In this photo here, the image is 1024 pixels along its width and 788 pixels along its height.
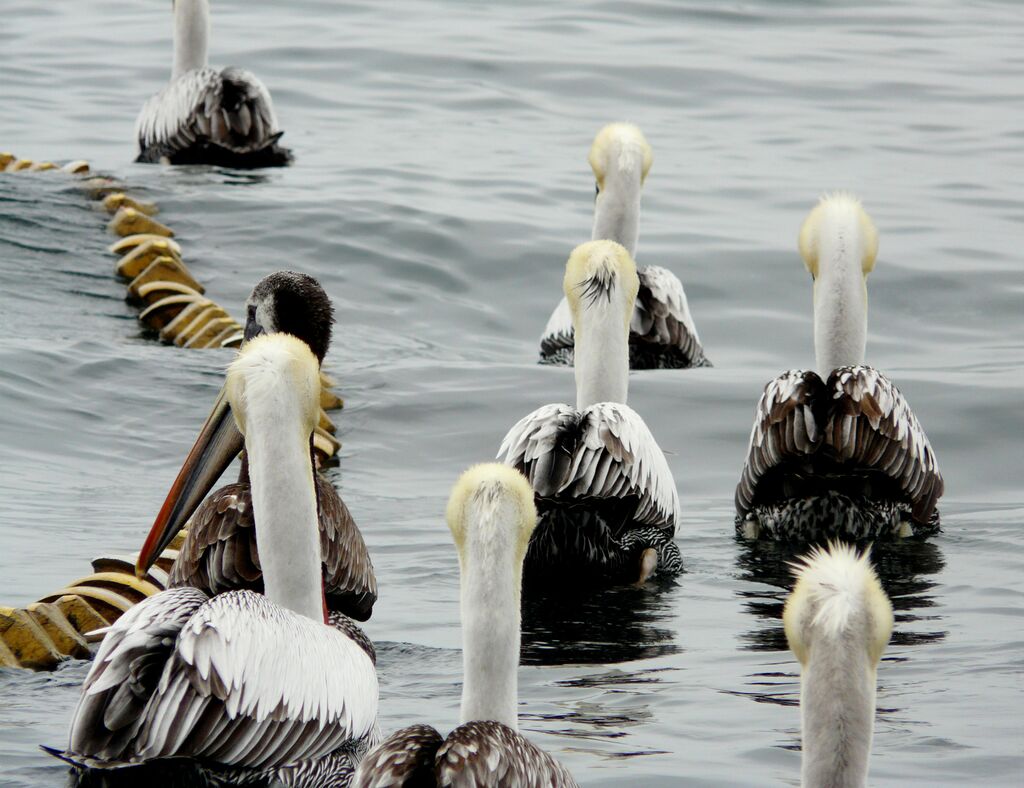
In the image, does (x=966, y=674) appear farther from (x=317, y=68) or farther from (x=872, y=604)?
(x=317, y=68)

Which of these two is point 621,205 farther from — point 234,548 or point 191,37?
point 191,37

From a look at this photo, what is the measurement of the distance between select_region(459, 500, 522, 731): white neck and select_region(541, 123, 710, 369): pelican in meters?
4.79

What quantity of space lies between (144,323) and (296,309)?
4.02 meters

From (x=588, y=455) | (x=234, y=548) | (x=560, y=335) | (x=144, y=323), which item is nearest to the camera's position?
(x=234, y=548)

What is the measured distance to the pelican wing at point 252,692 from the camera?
3.74 m

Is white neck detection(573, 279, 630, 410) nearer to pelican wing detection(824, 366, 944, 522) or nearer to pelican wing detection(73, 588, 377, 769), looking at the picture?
pelican wing detection(824, 366, 944, 522)

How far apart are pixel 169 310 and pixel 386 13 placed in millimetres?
8948

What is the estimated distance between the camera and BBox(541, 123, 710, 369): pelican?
856 centimetres

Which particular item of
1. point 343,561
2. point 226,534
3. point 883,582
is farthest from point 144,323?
point 226,534

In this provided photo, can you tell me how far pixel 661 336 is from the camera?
8.78m

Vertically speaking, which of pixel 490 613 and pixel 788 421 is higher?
pixel 788 421

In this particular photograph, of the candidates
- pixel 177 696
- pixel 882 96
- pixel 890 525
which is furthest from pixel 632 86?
pixel 177 696

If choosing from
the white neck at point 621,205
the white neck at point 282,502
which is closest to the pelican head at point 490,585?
the white neck at point 282,502

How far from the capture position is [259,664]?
388 cm
